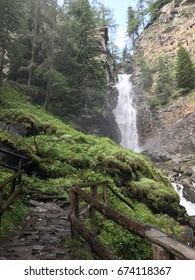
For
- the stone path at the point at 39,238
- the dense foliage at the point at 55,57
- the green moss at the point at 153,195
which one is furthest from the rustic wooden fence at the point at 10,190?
the dense foliage at the point at 55,57

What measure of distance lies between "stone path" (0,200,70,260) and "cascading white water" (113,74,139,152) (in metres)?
28.1

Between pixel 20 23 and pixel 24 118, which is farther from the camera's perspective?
pixel 20 23

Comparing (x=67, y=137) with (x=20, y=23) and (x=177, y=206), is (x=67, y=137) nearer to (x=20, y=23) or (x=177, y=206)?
(x=177, y=206)

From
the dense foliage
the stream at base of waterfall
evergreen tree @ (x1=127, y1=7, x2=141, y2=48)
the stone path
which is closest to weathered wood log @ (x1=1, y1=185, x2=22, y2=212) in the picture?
the stone path

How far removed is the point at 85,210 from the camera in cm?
596

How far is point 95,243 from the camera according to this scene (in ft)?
12.2

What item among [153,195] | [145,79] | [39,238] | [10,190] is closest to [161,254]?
[39,238]

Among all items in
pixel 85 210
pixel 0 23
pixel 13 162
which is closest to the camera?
pixel 85 210

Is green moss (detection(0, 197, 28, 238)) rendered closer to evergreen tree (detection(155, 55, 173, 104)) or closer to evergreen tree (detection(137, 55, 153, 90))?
evergreen tree (detection(155, 55, 173, 104))

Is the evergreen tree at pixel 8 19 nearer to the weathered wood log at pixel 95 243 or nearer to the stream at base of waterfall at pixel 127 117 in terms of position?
the weathered wood log at pixel 95 243

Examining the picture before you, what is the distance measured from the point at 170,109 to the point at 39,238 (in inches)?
1382

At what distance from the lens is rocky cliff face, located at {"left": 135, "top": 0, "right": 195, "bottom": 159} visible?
33031 millimetres
